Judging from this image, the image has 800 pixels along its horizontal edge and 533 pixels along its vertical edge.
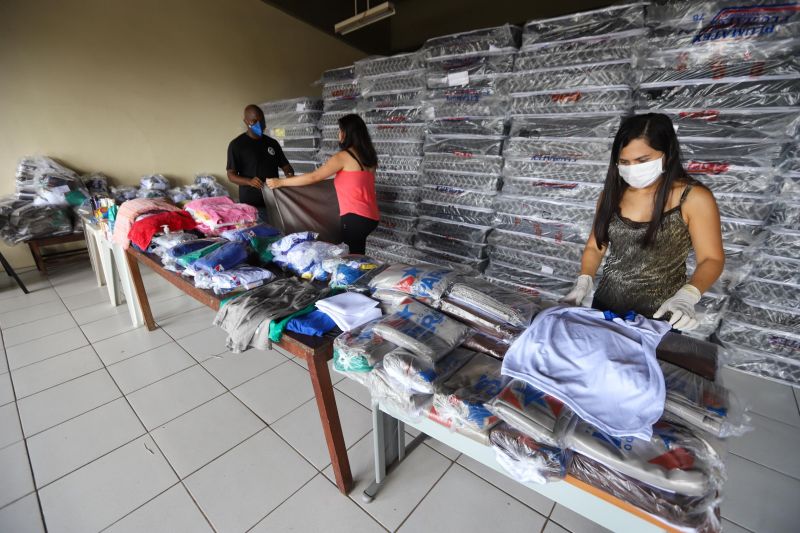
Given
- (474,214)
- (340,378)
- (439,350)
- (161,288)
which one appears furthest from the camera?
(161,288)

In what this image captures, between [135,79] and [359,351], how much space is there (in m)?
5.25

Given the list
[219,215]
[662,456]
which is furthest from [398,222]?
[662,456]

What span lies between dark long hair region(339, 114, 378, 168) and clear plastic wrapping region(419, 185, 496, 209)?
1018 millimetres

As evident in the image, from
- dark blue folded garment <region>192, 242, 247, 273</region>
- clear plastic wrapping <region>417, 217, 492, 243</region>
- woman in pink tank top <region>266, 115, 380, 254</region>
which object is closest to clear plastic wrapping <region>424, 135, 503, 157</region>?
clear plastic wrapping <region>417, 217, 492, 243</region>

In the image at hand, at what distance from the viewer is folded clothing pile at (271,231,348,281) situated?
64.1 inches

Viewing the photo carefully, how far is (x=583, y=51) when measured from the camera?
88.7 inches

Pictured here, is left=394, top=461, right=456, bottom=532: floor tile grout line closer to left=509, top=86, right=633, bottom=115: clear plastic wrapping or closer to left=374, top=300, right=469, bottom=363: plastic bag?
left=374, top=300, right=469, bottom=363: plastic bag

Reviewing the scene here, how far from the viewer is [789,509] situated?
4.60ft

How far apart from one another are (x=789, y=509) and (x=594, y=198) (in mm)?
1803

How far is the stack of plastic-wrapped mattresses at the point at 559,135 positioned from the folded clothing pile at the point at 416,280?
5.35 feet

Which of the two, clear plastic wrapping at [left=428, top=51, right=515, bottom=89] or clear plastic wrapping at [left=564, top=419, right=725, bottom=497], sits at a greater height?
clear plastic wrapping at [left=428, top=51, right=515, bottom=89]

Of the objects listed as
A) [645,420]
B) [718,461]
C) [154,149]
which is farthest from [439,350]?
[154,149]

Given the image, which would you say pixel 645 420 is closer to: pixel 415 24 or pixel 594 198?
pixel 594 198

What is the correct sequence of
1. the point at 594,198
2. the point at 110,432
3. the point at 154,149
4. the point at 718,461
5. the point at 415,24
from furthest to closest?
the point at 415,24, the point at 154,149, the point at 594,198, the point at 110,432, the point at 718,461
